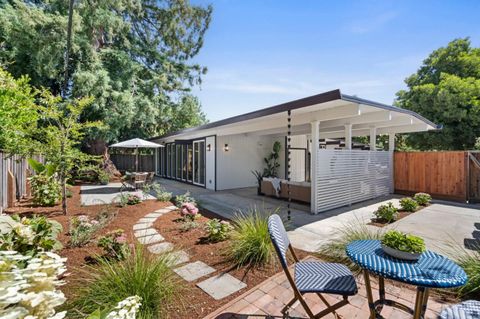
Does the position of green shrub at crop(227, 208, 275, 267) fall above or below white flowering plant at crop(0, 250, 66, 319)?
below

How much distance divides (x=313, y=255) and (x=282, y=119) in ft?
16.0

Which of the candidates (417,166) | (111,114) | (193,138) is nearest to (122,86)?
(111,114)

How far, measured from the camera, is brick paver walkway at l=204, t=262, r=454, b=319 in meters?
2.36

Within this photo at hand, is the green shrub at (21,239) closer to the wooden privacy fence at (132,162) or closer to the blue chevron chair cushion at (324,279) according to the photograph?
the blue chevron chair cushion at (324,279)

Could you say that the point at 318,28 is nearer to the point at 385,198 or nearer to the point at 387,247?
the point at 385,198

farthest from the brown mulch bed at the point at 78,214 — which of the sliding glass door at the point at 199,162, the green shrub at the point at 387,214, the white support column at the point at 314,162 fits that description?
the green shrub at the point at 387,214

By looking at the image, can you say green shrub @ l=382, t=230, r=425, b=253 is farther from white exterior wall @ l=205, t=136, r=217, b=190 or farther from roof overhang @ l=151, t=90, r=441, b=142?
white exterior wall @ l=205, t=136, r=217, b=190

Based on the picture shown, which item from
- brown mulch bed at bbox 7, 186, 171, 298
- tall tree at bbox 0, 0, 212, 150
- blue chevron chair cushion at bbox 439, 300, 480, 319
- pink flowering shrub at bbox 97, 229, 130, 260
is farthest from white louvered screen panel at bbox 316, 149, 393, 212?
tall tree at bbox 0, 0, 212, 150

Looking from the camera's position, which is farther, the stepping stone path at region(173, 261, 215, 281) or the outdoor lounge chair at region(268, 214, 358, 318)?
the stepping stone path at region(173, 261, 215, 281)

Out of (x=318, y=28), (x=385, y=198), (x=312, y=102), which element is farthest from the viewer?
(x=385, y=198)

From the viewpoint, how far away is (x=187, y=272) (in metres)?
3.24

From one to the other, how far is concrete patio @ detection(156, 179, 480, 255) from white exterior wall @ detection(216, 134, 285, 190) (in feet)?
8.43

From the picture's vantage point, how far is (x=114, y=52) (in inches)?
538

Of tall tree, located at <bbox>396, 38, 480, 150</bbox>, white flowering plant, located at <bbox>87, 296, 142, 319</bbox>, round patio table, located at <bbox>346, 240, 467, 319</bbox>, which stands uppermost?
tall tree, located at <bbox>396, 38, 480, 150</bbox>
